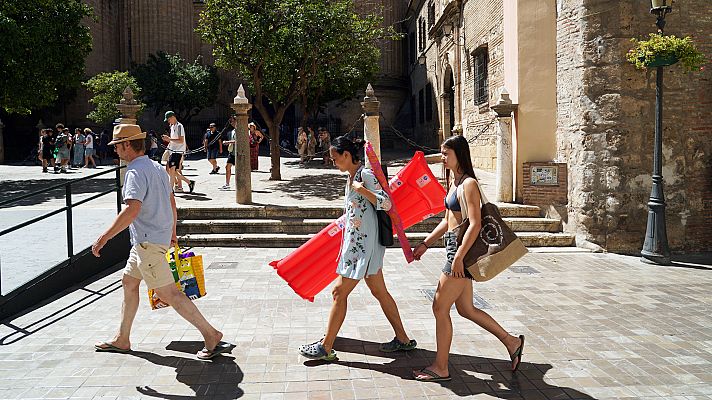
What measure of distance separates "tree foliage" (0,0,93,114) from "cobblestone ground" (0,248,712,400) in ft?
38.0

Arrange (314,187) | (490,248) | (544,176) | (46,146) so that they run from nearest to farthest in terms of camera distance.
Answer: (490,248)
(544,176)
(314,187)
(46,146)

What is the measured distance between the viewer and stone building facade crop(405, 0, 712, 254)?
875 centimetres

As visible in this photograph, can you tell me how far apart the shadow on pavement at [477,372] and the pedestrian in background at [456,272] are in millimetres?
134

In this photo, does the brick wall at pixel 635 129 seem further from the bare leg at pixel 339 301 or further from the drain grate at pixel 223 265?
the bare leg at pixel 339 301

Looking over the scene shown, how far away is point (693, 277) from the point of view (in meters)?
7.43

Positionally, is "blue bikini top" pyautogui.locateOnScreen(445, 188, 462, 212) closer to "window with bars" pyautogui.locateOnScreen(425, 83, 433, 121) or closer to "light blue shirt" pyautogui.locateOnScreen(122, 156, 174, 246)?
"light blue shirt" pyautogui.locateOnScreen(122, 156, 174, 246)

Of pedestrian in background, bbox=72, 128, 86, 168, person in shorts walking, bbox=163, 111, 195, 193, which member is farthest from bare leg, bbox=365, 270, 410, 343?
pedestrian in background, bbox=72, 128, 86, 168

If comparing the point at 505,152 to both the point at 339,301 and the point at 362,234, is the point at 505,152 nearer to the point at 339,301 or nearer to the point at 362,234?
the point at 362,234

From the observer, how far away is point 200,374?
4.24m

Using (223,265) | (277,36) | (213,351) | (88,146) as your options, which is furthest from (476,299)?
(88,146)

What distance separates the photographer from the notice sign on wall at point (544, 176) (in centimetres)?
998

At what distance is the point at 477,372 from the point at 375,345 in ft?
3.18

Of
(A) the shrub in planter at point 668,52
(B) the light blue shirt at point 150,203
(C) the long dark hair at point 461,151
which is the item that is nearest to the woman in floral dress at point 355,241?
(C) the long dark hair at point 461,151

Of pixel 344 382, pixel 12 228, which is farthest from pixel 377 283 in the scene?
pixel 12 228
